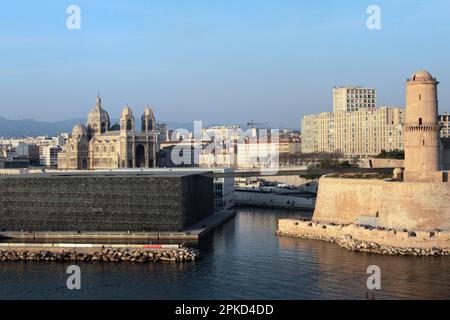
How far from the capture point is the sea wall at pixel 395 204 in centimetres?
3738

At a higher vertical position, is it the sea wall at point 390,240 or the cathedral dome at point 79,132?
the cathedral dome at point 79,132

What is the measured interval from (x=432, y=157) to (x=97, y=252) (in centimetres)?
1841

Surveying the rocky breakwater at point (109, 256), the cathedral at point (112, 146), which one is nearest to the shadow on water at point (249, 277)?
the rocky breakwater at point (109, 256)

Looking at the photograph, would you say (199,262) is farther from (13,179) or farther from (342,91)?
(342,91)

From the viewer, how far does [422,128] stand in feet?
129

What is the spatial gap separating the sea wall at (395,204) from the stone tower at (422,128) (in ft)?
4.61

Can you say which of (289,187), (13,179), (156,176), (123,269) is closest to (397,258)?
(123,269)

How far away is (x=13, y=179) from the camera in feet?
142

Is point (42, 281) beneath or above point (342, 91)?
beneath

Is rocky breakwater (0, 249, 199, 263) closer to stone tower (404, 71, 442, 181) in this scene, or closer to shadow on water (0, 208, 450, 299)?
shadow on water (0, 208, 450, 299)

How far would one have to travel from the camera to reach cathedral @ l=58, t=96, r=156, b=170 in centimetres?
8631

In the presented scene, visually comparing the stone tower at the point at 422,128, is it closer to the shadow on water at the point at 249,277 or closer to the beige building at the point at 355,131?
the shadow on water at the point at 249,277

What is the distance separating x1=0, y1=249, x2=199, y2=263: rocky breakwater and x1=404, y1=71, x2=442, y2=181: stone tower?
13.1m

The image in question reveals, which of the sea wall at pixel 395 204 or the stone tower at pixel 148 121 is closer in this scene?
the sea wall at pixel 395 204
